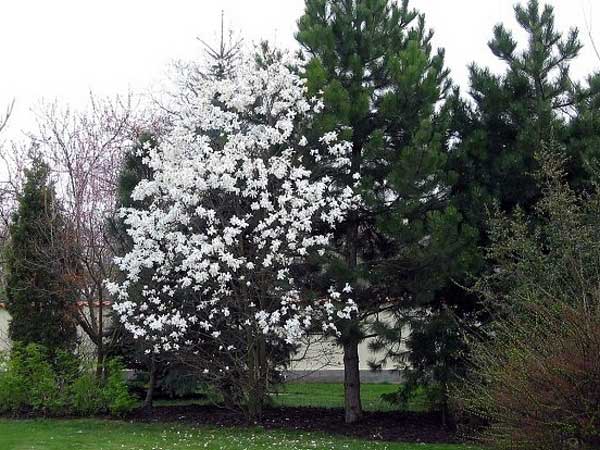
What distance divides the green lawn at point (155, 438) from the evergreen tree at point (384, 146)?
162cm

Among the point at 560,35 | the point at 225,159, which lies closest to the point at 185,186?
the point at 225,159

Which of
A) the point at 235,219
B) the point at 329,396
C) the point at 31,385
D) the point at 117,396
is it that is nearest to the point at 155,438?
the point at 117,396

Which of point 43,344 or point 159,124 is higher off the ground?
point 159,124

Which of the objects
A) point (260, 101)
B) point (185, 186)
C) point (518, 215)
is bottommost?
point (518, 215)

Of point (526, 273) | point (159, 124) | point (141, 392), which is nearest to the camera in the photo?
point (526, 273)

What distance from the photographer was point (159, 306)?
11.3m

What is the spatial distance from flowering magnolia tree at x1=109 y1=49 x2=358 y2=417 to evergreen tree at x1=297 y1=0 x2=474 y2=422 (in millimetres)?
361

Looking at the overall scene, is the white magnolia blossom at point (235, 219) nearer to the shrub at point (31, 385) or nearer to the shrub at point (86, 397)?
the shrub at point (86, 397)

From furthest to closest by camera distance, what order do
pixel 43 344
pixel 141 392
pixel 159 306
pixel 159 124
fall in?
pixel 159 124 < pixel 141 392 < pixel 43 344 < pixel 159 306

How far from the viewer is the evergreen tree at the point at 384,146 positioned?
10578 mm

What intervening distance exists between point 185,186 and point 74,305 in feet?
15.6

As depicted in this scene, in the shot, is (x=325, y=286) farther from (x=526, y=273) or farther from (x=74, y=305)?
(x=74, y=305)

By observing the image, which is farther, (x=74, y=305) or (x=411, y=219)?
(x=74, y=305)

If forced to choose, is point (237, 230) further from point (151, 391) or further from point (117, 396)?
point (151, 391)
